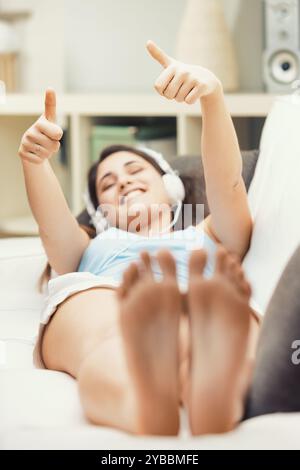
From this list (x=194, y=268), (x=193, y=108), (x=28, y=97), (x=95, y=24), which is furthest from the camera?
(x=95, y=24)

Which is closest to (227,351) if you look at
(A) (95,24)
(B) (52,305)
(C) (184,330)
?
(C) (184,330)

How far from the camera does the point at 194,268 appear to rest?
2.23 feet

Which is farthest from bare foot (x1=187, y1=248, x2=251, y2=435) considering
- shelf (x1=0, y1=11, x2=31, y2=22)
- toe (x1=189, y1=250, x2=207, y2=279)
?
shelf (x1=0, y1=11, x2=31, y2=22)

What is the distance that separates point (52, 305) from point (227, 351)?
46 centimetres

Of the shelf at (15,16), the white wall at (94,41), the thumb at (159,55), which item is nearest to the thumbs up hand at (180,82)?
the thumb at (159,55)

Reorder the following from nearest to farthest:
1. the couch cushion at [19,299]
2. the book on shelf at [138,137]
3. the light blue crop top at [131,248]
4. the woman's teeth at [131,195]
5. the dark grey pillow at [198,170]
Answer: the couch cushion at [19,299]
the light blue crop top at [131,248]
the woman's teeth at [131,195]
the dark grey pillow at [198,170]
the book on shelf at [138,137]

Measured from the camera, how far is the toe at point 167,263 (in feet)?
2.18

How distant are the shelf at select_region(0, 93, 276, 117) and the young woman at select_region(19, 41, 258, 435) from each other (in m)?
0.79

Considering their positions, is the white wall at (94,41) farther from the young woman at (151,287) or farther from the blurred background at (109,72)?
the young woman at (151,287)

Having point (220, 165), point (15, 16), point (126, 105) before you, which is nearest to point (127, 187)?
point (220, 165)

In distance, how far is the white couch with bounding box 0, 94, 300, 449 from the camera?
0.69 m

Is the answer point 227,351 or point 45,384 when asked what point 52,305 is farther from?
point 227,351

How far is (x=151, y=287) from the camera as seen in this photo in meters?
0.68

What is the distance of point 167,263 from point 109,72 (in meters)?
2.16
